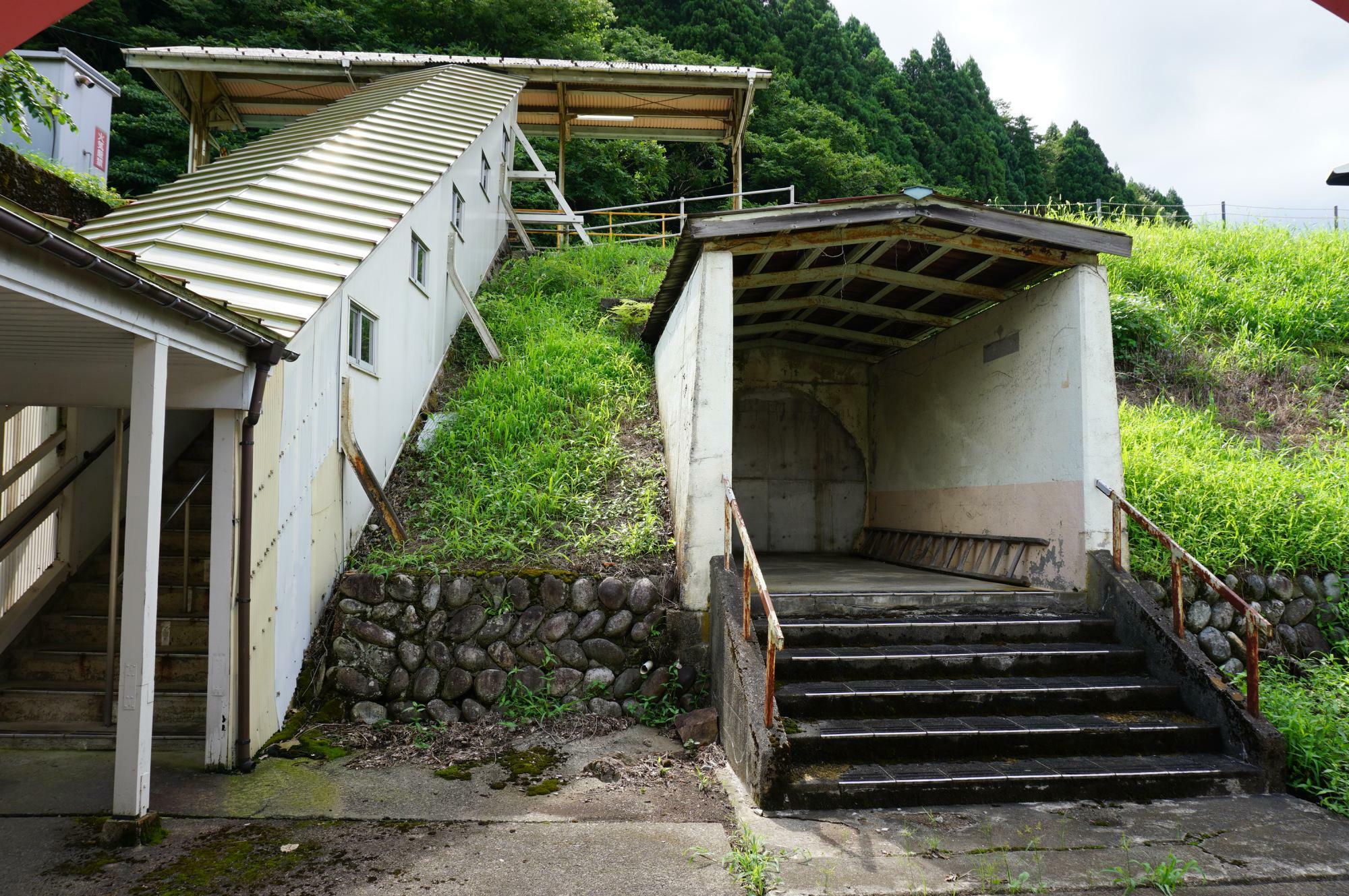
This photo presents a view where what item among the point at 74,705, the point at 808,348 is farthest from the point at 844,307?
the point at 74,705

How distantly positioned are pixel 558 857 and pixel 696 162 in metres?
28.7

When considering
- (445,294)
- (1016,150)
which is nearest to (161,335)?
(445,294)

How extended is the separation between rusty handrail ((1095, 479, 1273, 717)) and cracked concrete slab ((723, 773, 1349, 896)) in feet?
2.24

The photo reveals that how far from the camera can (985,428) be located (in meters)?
7.57

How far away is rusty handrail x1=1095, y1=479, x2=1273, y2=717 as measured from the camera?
462 cm

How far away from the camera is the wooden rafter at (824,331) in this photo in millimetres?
9555

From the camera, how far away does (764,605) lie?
14.9ft

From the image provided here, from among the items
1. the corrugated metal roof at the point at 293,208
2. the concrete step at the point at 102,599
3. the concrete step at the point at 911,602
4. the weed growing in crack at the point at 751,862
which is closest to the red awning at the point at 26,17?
the corrugated metal roof at the point at 293,208

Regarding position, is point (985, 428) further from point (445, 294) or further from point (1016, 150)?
point (1016, 150)

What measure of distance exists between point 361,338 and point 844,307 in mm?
4956

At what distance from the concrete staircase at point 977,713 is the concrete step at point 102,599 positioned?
4.25 m

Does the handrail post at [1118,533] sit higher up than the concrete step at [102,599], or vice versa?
the handrail post at [1118,533]

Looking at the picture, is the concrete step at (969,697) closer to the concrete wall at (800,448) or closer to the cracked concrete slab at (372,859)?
the cracked concrete slab at (372,859)

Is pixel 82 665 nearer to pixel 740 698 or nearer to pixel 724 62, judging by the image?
pixel 740 698
